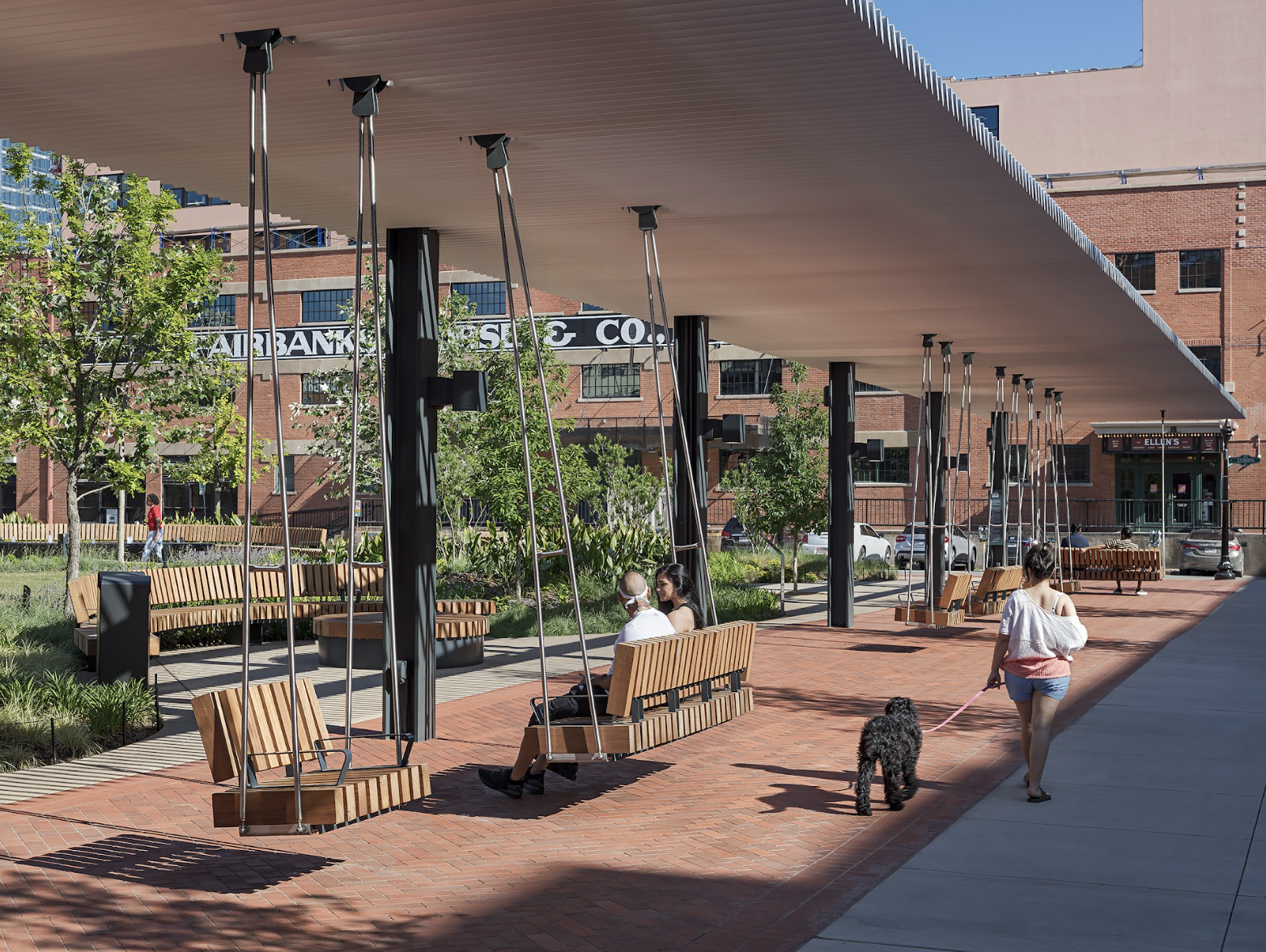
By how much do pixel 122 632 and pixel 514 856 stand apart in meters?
6.04

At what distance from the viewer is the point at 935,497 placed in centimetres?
2078

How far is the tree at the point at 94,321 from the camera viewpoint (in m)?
18.8

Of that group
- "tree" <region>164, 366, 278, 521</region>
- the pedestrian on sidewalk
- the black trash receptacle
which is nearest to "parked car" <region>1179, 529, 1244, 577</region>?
"tree" <region>164, 366, 278, 521</region>

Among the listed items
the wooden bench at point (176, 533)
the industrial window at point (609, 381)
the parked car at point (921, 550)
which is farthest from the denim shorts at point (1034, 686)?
the industrial window at point (609, 381)

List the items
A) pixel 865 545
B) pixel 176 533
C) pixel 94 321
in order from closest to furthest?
pixel 94 321
pixel 176 533
pixel 865 545

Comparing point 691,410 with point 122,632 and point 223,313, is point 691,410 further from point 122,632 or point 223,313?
point 223,313

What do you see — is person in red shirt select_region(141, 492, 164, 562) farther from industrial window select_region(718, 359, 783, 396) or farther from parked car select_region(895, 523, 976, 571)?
industrial window select_region(718, 359, 783, 396)

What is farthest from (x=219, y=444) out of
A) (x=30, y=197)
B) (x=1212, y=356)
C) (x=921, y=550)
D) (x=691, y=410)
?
(x=30, y=197)

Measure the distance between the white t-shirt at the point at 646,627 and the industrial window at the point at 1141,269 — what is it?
141ft

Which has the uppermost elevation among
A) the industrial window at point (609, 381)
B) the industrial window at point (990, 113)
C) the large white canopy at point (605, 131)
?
the industrial window at point (990, 113)

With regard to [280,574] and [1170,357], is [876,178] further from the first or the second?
[1170,357]

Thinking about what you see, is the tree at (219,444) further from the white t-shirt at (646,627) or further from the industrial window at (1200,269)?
the industrial window at (1200,269)

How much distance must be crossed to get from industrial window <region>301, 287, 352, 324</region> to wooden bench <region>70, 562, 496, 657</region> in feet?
110

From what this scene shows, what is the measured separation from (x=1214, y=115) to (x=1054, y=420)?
32.1 meters
